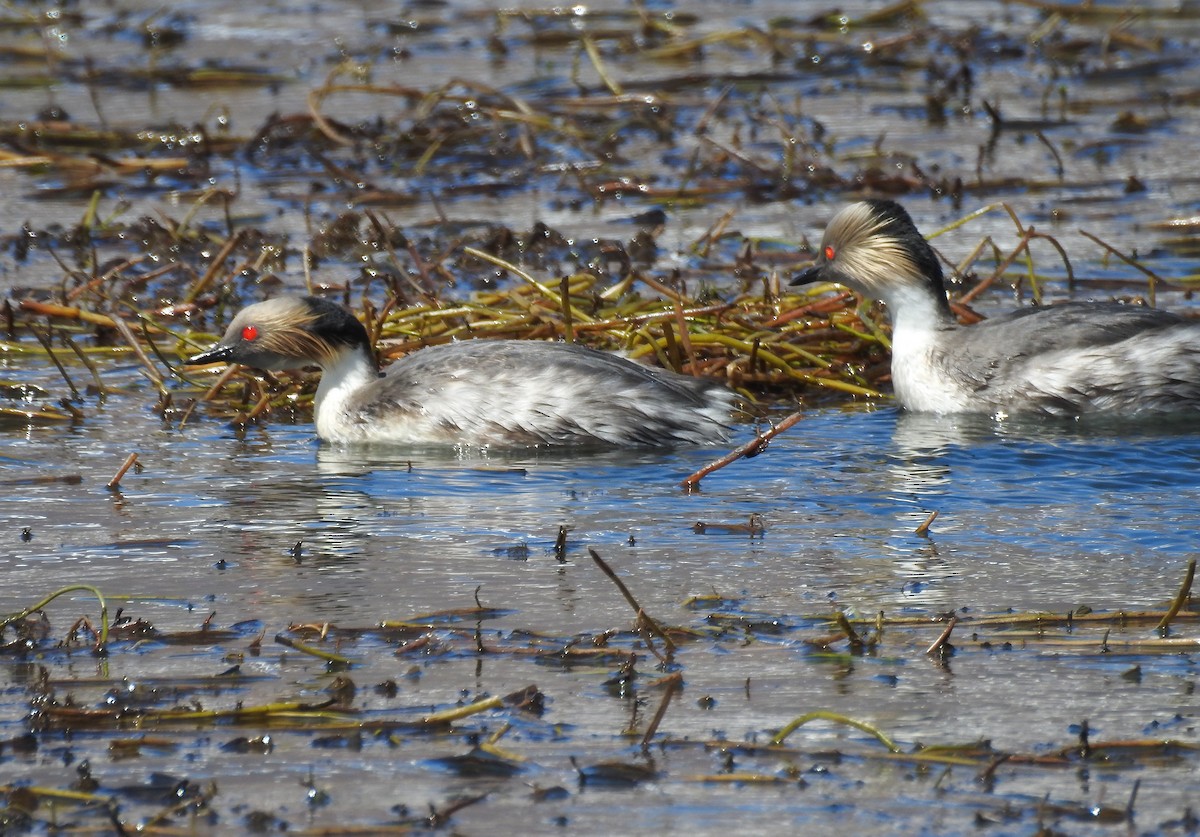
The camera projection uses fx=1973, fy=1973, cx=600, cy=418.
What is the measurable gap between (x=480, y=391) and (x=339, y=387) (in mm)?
740

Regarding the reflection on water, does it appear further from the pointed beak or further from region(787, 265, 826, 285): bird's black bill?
region(787, 265, 826, 285): bird's black bill

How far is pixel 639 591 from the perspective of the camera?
19.3 feet

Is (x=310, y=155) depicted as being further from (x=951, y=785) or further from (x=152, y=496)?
(x=951, y=785)

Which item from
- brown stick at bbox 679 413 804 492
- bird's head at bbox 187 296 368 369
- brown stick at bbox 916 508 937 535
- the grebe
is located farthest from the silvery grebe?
bird's head at bbox 187 296 368 369

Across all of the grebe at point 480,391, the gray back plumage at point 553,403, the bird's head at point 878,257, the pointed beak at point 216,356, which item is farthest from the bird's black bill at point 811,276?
the pointed beak at point 216,356

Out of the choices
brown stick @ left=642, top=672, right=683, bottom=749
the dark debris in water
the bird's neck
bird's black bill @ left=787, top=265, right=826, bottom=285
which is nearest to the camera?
the dark debris in water

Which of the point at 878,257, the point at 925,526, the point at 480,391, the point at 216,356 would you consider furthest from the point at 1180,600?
the point at 216,356

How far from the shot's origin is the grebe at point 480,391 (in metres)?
8.12

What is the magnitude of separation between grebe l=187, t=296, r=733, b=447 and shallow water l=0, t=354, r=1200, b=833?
13 centimetres

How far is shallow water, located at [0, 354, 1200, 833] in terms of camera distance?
4422 millimetres

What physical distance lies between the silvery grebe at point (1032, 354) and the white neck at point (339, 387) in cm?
238

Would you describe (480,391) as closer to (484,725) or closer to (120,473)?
(120,473)

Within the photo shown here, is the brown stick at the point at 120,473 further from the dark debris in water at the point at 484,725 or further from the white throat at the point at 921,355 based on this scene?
the white throat at the point at 921,355

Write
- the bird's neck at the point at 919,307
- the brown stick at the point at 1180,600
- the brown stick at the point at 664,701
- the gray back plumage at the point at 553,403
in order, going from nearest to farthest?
1. the brown stick at the point at 664,701
2. the brown stick at the point at 1180,600
3. the gray back plumage at the point at 553,403
4. the bird's neck at the point at 919,307
